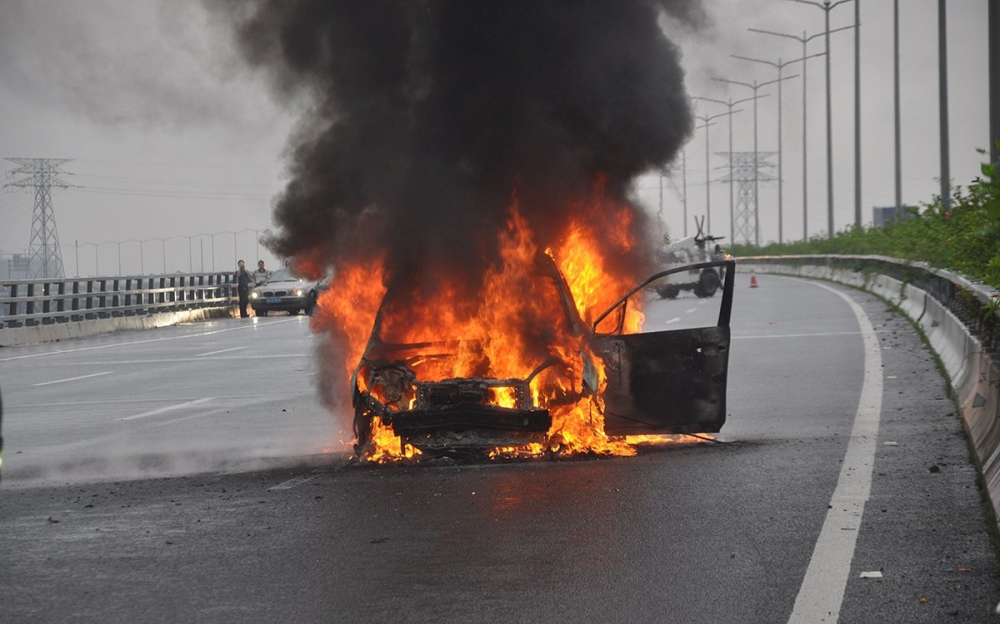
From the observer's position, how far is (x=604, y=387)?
33.4 ft

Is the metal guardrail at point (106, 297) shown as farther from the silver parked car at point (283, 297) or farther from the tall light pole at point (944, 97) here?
the tall light pole at point (944, 97)

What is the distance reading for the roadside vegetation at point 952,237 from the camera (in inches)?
297

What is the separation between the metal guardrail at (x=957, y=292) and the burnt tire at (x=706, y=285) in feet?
13.7

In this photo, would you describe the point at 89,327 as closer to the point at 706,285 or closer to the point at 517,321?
the point at 706,285

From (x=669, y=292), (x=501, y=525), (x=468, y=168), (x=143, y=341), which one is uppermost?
(x=468, y=168)

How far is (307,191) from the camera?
1281 centimetres

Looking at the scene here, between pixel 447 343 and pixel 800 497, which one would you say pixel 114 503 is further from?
pixel 800 497

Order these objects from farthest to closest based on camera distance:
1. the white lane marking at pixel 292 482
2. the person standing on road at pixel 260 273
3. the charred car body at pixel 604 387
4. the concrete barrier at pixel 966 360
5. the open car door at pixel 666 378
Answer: the person standing on road at pixel 260 273
the open car door at pixel 666 378
the charred car body at pixel 604 387
the white lane marking at pixel 292 482
the concrete barrier at pixel 966 360

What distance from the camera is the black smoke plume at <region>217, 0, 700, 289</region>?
37.9 feet

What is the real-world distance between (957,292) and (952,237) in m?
5.70

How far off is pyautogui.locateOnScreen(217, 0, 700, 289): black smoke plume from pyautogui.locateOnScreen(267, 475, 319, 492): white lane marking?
7.14 feet

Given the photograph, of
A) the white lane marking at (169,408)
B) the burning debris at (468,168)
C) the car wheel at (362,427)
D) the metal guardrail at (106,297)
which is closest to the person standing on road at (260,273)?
the metal guardrail at (106,297)

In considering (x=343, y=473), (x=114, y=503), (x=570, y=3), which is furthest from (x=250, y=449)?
(x=570, y=3)

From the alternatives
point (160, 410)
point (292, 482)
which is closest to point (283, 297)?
point (160, 410)
